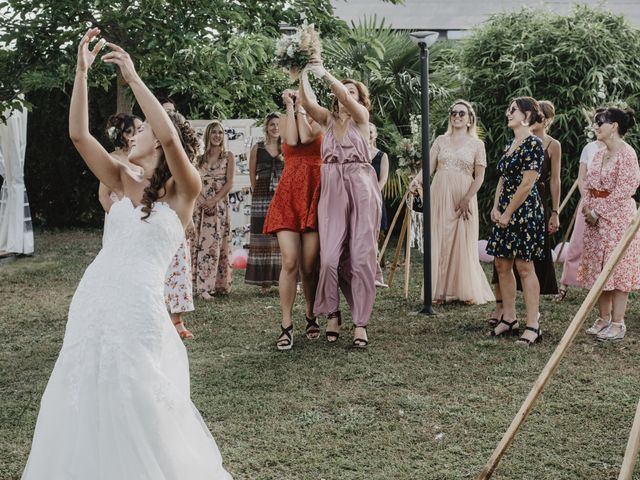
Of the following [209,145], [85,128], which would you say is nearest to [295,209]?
[209,145]

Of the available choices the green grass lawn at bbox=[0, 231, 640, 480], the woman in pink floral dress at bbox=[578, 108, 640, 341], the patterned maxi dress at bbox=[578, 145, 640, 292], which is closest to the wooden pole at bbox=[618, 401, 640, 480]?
the green grass lawn at bbox=[0, 231, 640, 480]

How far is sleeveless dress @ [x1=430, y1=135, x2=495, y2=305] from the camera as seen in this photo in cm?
838

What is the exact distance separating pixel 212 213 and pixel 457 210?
2.56 meters

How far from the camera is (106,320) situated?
10.5 ft

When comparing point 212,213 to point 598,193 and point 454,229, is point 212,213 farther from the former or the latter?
point 598,193

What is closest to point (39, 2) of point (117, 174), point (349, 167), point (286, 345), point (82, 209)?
point (349, 167)

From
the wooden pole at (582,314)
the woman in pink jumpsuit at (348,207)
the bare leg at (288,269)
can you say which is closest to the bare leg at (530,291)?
the woman in pink jumpsuit at (348,207)

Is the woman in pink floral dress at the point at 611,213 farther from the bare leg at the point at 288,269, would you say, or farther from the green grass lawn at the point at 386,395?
the bare leg at the point at 288,269

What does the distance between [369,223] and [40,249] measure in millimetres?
7938

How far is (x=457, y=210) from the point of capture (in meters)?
8.44

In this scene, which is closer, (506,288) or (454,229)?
(506,288)

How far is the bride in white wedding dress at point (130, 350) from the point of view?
3074 millimetres

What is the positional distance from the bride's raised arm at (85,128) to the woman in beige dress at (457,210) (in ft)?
17.3

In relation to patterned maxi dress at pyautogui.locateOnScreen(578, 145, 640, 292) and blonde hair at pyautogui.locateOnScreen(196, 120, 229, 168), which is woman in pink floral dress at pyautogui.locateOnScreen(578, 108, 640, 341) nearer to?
patterned maxi dress at pyautogui.locateOnScreen(578, 145, 640, 292)
